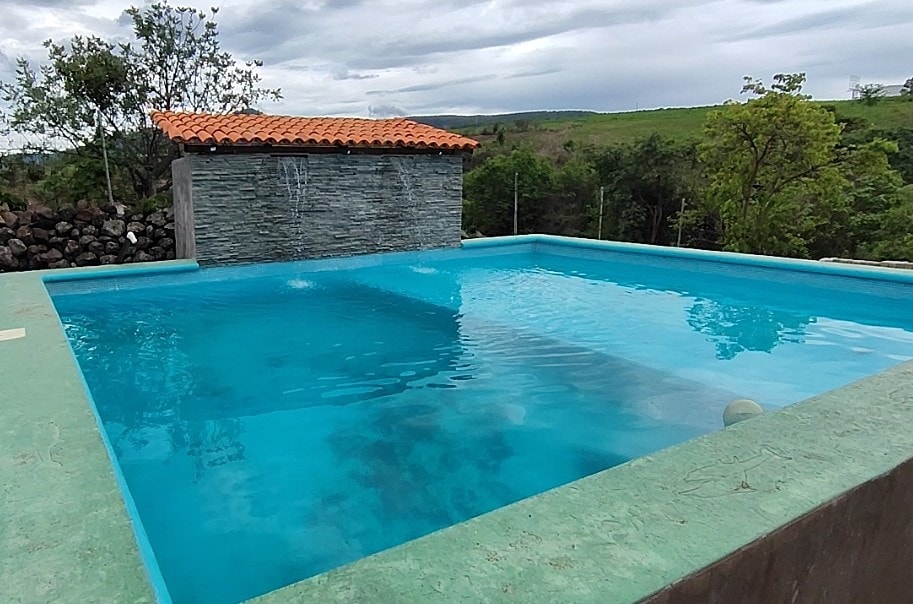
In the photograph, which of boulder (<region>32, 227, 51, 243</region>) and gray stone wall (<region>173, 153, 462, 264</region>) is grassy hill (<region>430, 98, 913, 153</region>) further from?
boulder (<region>32, 227, 51, 243</region>)

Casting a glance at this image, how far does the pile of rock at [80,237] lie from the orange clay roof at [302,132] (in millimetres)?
1384

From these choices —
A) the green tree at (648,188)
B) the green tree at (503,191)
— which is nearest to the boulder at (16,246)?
the green tree at (503,191)

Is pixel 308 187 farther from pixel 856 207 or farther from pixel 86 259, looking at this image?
pixel 856 207

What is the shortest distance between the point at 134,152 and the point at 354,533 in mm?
10882

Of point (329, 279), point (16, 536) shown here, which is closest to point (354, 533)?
point (16, 536)

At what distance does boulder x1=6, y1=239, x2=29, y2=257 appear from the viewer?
26.0ft

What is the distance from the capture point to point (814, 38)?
13.5 m

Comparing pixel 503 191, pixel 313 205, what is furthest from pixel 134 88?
pixel 503 191

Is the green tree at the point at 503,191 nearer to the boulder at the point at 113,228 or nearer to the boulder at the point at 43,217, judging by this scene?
the boulder at the point at 113,228

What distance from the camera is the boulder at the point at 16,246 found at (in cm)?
792

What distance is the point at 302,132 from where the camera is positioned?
9094 millimetres

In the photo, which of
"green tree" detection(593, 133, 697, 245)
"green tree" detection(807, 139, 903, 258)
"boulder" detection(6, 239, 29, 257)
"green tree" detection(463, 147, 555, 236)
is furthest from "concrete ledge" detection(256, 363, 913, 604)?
"green tree" detection(593, 133, 697, 245)

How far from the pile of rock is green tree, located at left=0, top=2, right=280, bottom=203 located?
277 centimetres

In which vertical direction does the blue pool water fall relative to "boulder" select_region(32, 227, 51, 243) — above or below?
below
